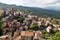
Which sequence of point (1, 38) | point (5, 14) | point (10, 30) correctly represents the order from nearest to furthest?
point (1, 38), point (10, 30), point (5, 14)

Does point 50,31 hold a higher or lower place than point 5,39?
lower

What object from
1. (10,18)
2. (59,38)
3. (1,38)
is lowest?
(10,18)

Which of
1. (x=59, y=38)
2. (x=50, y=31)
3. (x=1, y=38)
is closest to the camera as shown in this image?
(x=59, y=38)

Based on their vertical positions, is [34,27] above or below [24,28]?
below

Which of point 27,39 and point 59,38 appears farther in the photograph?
point 27,39

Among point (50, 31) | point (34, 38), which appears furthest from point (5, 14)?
point (34, 38)

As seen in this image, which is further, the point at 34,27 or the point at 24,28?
the point at 34,27

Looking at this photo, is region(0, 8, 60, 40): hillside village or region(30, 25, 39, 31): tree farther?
region(30, 25, 39, 31): tree

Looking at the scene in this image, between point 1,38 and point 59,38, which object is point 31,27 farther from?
point 59,38

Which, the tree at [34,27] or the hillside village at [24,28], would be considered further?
the tree at [34,27]

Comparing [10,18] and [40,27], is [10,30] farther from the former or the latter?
[10,18]
